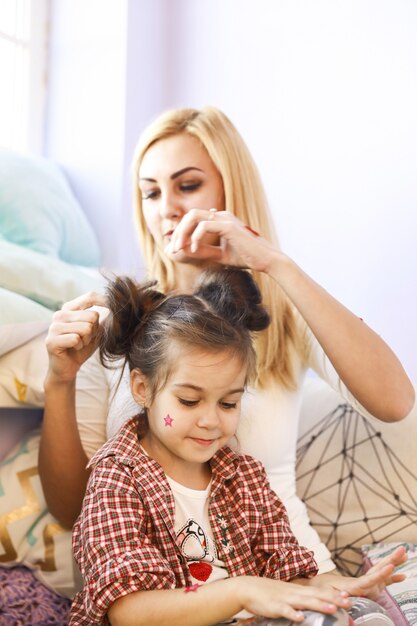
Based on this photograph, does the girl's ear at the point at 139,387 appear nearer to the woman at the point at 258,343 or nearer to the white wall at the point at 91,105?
the woman at the point at 258,343

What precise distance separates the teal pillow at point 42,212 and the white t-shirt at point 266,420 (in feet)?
1.50

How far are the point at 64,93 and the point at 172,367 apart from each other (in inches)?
49.7

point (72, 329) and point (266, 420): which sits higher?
point (72, 329)

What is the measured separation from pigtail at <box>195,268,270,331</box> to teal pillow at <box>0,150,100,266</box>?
1.98 feet

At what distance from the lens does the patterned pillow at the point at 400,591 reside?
3.81ft

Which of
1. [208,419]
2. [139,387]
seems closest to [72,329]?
[139,387]

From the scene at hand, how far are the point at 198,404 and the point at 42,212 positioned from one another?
2.80 feet

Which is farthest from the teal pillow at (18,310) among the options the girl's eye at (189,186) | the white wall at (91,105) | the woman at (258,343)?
the white wall at (91,105)

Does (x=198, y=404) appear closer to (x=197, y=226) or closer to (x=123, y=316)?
(x=123, y=316)

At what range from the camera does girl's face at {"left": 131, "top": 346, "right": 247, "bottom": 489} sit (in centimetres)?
112

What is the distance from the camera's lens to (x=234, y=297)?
124 cm

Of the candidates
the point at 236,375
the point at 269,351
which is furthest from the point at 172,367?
the point at 269,351

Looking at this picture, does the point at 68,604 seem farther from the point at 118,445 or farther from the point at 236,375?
the point at 236,375

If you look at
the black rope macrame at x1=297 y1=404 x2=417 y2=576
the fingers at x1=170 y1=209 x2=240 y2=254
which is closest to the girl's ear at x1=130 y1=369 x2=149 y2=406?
the fingers at x1=170 y1=209 x2=240 y2=254
